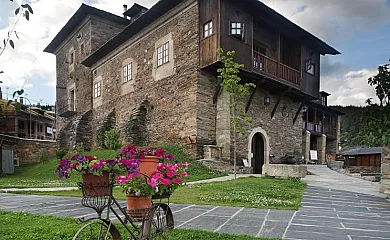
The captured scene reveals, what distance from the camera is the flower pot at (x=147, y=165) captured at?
2.72 metres

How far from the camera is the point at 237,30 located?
12.3m

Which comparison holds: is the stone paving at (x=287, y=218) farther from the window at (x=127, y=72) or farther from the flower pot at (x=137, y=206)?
the window at (x=127, y=72)

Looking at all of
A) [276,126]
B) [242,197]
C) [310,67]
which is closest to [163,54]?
[276,126]

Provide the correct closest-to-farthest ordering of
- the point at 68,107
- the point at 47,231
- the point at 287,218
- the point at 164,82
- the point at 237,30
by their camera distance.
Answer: the point at 47,231, the point at 287,218, the point at 237,30, the point at 164,82, the point at 68,107

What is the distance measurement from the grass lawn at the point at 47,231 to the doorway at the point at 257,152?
1115 cm

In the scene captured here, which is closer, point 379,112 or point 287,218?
point 287,218

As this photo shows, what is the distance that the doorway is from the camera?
14352 millimetres

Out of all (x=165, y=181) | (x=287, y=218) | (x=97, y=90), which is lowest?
(x=287, y=218)

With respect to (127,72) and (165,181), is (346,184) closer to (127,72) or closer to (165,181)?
Result: (165,181)

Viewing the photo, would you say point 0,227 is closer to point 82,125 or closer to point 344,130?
point 82,125

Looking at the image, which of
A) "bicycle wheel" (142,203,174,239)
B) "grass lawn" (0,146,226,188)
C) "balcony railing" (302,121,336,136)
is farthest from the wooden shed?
"bicycle wheel" (142,203,174,239)

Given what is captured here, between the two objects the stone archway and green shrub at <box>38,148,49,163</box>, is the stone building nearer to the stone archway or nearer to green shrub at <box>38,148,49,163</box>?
the stone archway

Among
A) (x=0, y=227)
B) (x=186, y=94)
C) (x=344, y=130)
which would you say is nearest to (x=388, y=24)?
(x=0, y=227)

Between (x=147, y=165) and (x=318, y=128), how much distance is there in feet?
82.0
